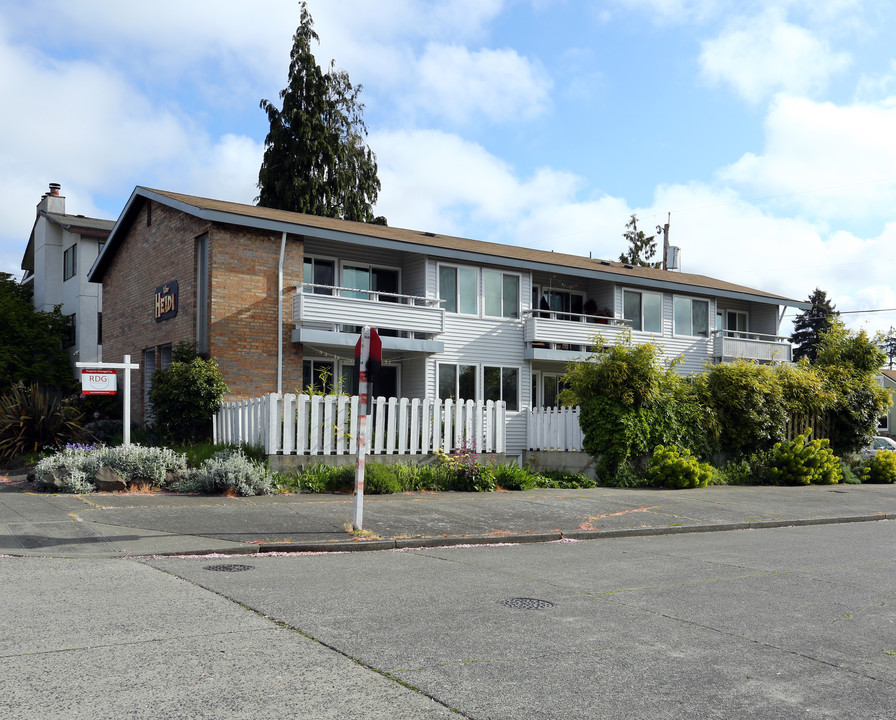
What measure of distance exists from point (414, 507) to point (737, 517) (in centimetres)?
547

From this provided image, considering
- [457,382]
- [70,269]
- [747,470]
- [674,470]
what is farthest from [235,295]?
[70,269]

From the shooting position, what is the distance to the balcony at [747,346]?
30688mm

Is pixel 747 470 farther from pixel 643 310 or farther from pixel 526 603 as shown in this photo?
pixel 526 603

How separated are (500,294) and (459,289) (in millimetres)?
Result: 1590

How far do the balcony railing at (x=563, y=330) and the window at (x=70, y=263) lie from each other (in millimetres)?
18346

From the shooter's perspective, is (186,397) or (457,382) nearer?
(186,397)

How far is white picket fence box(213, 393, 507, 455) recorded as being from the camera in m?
16.0

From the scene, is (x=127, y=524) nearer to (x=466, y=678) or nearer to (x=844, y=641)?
(x=466, y=678)

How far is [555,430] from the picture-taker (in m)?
21.7

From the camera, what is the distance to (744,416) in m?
20.7

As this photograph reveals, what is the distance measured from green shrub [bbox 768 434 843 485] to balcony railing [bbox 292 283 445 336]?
9.53m

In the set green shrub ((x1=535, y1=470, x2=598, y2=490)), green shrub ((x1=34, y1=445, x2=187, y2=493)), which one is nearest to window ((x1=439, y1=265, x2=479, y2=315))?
green shrub ((x1=535, y1=470, x2=598, y2=490))

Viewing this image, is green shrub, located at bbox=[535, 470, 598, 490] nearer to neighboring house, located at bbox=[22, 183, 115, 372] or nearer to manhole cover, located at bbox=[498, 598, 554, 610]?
manhole cover, located at bbox=[498, 598, 554, 610]

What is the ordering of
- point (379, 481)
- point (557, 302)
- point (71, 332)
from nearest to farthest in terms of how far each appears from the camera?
point (379, 481) → point (557, 302) → point (71, 332)
